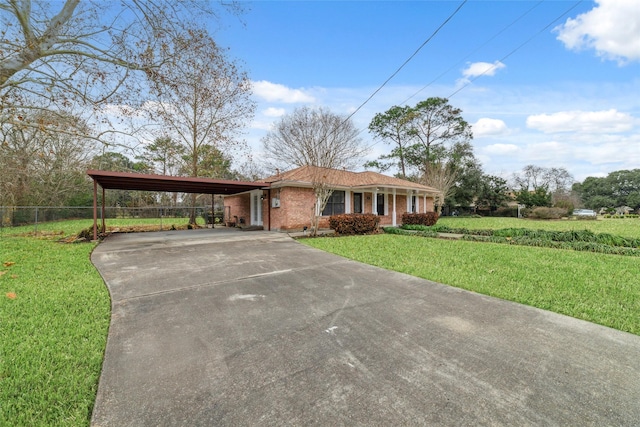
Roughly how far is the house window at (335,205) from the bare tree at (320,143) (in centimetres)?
159

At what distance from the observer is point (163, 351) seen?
2701mm

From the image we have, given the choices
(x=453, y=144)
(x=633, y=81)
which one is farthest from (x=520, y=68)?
(x=453, y=144)

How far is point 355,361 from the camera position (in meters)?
2.50

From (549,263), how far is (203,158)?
19.1m

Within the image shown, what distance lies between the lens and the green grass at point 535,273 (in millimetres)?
3805

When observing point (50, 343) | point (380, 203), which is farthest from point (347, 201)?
point (50, 343)

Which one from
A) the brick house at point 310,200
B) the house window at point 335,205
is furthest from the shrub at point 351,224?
the house window at point 335,205

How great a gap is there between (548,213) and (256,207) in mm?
26373

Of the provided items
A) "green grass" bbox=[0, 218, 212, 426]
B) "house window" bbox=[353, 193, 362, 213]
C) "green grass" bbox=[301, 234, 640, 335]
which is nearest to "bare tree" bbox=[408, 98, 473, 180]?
"house window" bbox=[353, 193, 362, 213]

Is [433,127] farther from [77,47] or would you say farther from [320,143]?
[77,47]

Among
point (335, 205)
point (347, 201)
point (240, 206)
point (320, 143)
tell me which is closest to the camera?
point (320, 143)

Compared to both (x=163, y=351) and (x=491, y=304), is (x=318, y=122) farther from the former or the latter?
(x=163, y=351)

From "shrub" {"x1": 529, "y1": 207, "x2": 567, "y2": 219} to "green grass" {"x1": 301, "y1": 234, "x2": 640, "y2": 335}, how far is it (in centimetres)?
2218

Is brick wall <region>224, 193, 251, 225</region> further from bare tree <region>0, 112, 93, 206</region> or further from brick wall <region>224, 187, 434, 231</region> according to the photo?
bare tree <region>0, 112, 93, 206</region>
